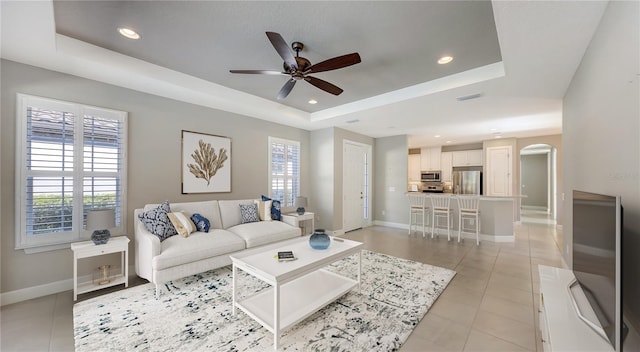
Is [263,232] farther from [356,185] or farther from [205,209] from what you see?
[356,185]

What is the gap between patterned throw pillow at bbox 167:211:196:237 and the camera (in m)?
3.20

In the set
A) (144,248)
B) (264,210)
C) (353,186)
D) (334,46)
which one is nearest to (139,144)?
(144,248)

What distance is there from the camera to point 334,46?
8.68ft

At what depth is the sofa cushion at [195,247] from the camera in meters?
2.72

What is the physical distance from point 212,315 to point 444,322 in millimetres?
2216

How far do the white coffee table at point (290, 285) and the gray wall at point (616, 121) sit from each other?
1.93 meters

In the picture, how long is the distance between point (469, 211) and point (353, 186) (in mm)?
2663

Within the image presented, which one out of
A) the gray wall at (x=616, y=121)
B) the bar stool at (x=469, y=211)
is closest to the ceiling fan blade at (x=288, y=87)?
the gray wall at (x=616, y=121)

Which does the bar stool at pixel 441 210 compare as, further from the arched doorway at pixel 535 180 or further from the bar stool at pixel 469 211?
the arched doorway at pixel 535 180

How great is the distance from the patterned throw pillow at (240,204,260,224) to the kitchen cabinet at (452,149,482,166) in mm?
7162

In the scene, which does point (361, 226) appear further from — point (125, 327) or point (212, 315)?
point (125, 327)

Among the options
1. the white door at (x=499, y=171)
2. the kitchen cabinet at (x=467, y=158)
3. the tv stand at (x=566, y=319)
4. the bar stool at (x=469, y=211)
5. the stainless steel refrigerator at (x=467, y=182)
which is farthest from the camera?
the kitchen cabinet at (x=467, y=158)

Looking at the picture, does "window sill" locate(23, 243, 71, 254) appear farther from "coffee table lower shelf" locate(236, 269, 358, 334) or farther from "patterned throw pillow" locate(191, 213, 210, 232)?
"coffee table lower shelf" locate(236, 269, 358, 334)

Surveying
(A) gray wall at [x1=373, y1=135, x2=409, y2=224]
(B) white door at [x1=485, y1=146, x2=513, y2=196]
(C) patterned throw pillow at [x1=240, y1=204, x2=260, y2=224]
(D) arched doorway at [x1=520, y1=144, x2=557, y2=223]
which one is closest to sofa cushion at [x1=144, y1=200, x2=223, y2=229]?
(C) patterned throw pillow at [x1=240, y1=204, x2=260, y2=224]
